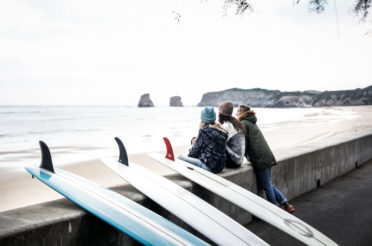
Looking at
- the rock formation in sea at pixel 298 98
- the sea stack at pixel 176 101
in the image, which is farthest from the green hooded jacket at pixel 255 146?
the sea stack at pixel 176 101

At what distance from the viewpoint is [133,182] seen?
8.93ft

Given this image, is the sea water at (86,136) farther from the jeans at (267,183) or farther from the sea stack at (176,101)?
the sea stack at (176,101)

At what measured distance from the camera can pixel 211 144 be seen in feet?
11.1

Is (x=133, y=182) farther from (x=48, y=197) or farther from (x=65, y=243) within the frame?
(x=48, y=197)

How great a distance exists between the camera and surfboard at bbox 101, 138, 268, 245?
2.11 meters

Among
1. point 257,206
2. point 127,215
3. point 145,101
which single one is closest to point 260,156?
point 257,206

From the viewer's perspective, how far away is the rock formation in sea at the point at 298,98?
107419 millimetres

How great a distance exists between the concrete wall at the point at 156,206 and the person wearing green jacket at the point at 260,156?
13 cm

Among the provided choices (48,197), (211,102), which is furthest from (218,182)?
(211,102)

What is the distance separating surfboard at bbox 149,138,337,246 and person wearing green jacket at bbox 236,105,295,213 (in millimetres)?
709

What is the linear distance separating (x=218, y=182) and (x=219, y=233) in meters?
0.92

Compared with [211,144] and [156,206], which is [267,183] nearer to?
[211,144]

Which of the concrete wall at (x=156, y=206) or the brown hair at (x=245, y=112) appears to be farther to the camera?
the brown hair at (x=245, y=112)

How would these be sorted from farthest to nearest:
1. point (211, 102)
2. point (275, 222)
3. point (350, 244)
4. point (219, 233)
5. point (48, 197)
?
point (211, 102), point (48, 197), point (350, 244), point (275, 222), point (219, 233)
